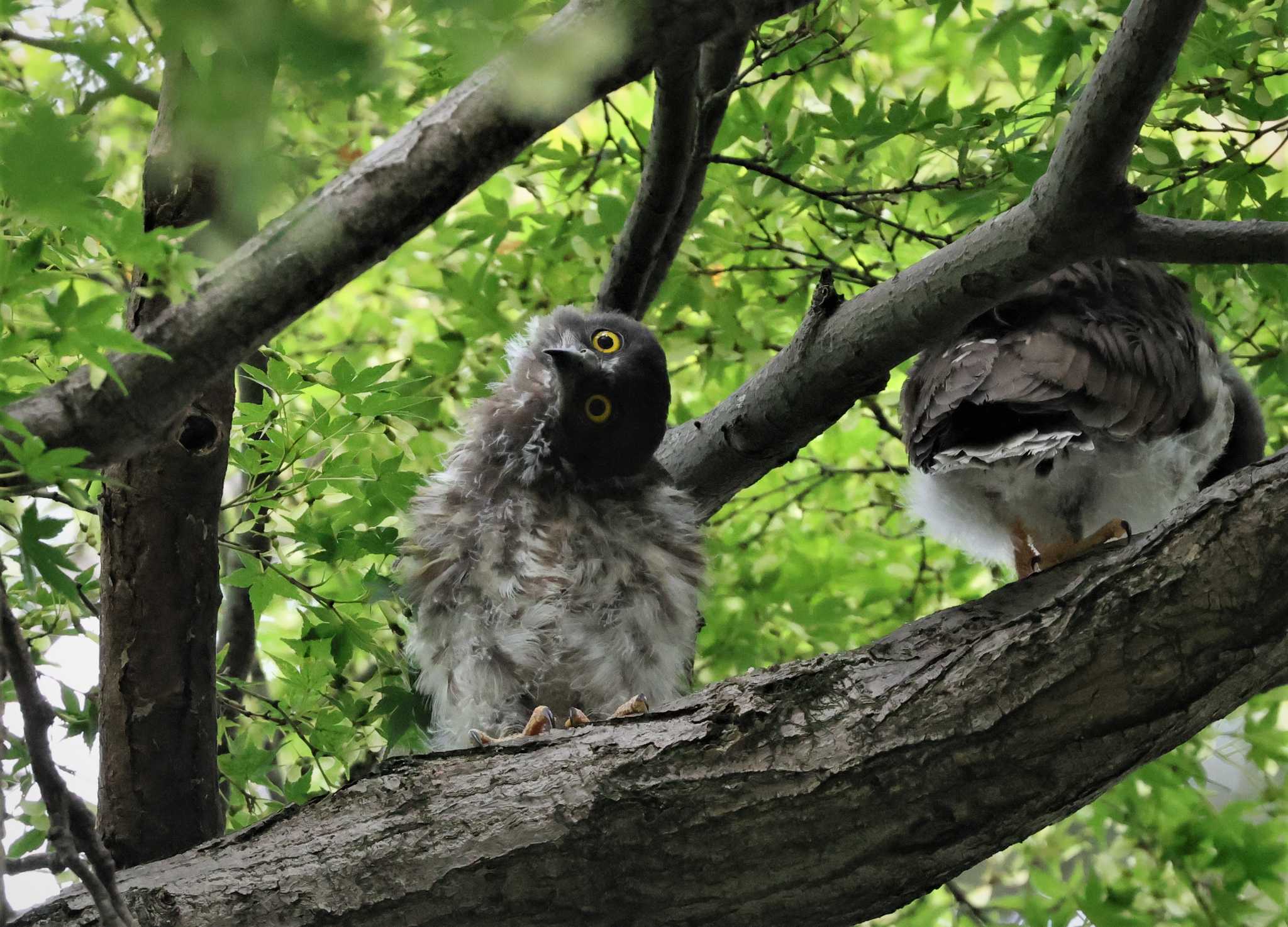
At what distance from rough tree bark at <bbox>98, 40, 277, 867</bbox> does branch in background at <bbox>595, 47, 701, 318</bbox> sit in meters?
1.41

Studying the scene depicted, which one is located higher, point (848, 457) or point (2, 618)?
point (848, 457)

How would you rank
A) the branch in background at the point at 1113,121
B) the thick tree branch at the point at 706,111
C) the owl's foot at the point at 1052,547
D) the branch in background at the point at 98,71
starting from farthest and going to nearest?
the thick tree branch at the point at 706,111
the owl's foot at the point at 1052,547
the branch in background at the point at 1113,121
the branch in background at the point at 98,71

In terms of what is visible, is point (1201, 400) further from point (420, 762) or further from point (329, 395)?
point (329, 395)

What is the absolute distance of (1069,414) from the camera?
3.33m

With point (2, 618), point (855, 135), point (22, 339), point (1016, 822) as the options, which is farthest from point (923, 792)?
point (855, 135)

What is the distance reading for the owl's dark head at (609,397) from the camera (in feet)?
12.0

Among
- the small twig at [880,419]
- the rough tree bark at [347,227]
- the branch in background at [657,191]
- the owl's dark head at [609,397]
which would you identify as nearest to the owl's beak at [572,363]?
the owl's dark head at [609,397]

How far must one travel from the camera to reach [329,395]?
16.1 feet

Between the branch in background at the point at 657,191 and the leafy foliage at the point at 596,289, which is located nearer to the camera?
the leafy foliage at the point at 596,289

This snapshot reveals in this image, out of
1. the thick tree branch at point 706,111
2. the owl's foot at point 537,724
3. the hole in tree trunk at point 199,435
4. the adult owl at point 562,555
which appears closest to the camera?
the hole in tree trunk at point 199,435

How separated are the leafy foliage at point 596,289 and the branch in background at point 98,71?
0.10ft

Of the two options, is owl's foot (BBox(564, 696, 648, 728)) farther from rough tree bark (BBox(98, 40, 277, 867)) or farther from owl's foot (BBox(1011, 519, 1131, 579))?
owl's foot (BBox(1011, 519, 1131, 579))

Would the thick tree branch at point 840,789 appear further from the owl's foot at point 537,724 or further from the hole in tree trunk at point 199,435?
the hole in tree trunk at point 199,435

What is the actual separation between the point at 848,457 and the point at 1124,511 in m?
2.35
